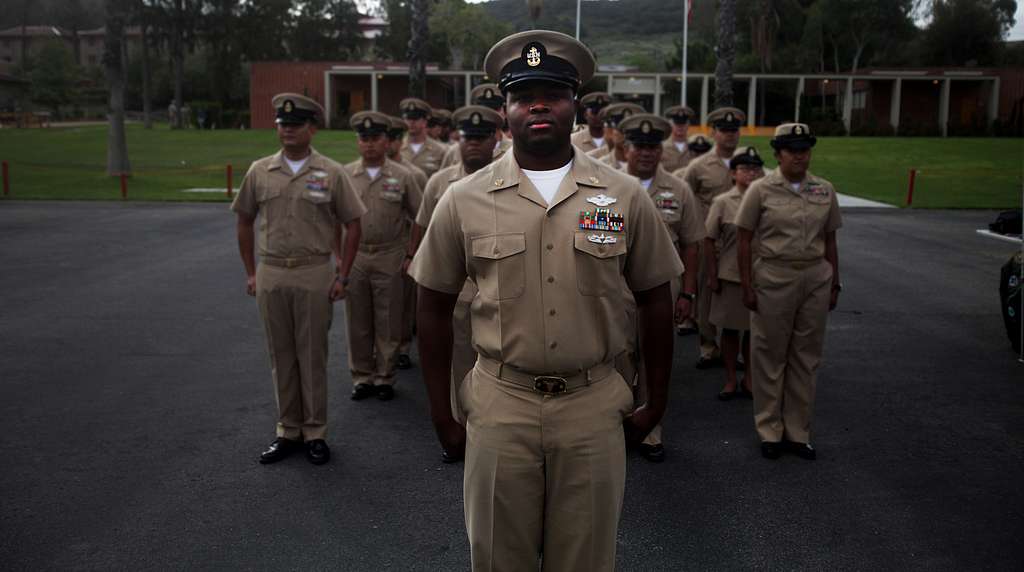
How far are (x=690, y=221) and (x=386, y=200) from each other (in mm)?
2650

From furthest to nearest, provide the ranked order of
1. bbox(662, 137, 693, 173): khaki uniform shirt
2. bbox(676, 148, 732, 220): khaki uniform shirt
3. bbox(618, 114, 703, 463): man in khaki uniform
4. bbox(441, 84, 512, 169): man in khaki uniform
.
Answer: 1. bbox(662, 137, 693, 173): khaki uniform shirt
2. bbox(441, 84, 512, 169): man in khaki uniform
3. bbox(676, 148, 732, 220): khaki uniform shirt
4. bbox(618, 114, 703, 463): man in khaki uniform

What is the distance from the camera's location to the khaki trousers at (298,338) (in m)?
5.51

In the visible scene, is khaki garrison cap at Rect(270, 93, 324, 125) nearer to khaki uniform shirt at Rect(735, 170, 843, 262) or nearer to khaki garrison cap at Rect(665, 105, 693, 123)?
khaki uniform shirt at Rect(735, 170, 843, 262)

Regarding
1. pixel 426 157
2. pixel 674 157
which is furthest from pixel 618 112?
pixel 426 157

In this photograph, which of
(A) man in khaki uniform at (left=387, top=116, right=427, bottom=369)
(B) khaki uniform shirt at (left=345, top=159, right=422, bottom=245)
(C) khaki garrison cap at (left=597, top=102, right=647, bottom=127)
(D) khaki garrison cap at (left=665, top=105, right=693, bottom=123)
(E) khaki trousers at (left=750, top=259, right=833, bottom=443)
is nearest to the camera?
(E) khaki trousers at (left=750, top=259, right=833, bottom=443)

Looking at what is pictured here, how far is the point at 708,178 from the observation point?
8.62m

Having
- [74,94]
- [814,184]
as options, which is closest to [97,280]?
[814,184]

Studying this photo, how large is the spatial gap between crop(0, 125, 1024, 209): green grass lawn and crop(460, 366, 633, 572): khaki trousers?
71.4 ft

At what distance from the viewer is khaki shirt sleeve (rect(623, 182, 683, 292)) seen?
282 centimetres

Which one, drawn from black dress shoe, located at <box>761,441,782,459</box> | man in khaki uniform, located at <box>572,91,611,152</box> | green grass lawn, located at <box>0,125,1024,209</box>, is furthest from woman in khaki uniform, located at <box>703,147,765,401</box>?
green grass lawn, located at <box>0,125,1024,209</box>

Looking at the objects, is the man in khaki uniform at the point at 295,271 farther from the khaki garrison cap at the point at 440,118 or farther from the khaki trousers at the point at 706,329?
the khaki garrison cap at the point at 440,118

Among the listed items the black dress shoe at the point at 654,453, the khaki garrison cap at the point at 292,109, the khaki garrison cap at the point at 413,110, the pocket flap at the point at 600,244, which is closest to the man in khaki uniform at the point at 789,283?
the black dress shoe at the point at 654,453

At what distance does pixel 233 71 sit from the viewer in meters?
75.2

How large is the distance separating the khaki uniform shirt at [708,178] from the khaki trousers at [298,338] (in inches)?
174
